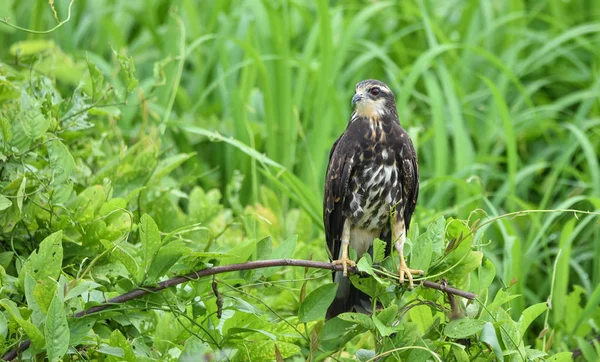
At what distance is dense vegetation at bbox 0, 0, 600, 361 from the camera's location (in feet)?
7.74

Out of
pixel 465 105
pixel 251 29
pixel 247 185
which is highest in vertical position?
pixel 251 29

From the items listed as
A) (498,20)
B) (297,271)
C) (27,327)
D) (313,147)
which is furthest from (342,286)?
(498,20)

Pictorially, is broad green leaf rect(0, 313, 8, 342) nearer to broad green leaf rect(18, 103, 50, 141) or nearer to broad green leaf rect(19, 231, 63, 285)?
broad green leaf rect(19, 231, 63, 285)

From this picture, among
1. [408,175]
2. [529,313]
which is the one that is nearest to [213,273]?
[529,313]

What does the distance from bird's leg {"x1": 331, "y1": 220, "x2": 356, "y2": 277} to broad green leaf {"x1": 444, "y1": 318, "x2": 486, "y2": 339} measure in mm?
343

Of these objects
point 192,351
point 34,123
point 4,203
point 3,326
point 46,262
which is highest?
point 34,123

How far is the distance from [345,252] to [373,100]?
711 millimetres

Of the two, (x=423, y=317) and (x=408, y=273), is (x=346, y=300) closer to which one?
(x=423, y=317)

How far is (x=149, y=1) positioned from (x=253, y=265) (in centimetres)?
357

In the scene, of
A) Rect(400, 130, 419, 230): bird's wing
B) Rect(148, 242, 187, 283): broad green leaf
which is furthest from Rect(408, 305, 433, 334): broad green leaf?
Rect(148, 242, 187, 283): broad green leaf

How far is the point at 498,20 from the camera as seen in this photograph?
552cm

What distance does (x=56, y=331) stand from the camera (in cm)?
208

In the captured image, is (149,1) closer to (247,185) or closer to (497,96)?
(247,185)

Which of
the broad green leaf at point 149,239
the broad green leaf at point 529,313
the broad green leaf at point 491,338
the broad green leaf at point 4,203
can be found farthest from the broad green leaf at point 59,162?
the broad green leaf at point 529,313
